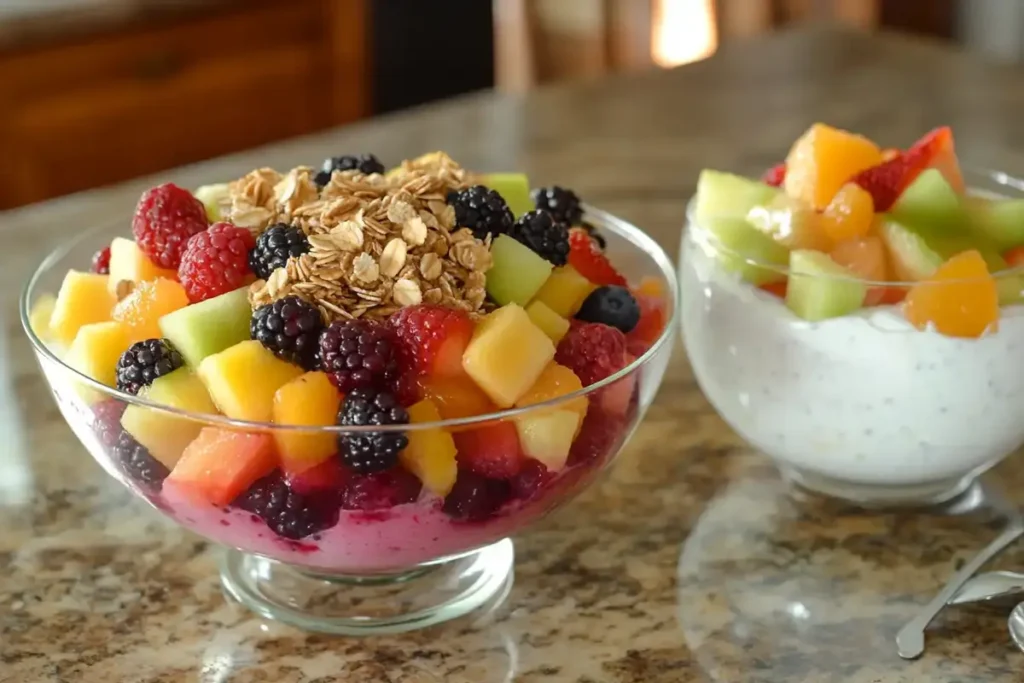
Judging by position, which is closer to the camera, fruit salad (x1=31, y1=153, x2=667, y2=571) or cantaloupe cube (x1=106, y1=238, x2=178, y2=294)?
fruit salad (x1=31, y1=153, x2=667, y2=571)

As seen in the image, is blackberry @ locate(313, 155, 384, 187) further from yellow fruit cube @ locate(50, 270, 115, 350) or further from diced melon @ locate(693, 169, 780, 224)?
diced melon @ locate(693, 169, 780, 224)

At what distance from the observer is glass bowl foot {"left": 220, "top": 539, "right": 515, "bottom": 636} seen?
106 centimetres

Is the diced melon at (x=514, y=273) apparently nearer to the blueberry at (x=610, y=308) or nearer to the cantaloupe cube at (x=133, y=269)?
the blueberry at (x=610, y=308)

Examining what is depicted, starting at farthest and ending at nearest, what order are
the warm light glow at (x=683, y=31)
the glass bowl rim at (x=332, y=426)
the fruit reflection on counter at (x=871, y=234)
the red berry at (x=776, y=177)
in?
1. the warm light glow at (x=683, y=31)
2. the red berry at (x=776, y=177)
3. the fruit reflection on counter at (x=871, y=234)
4. the glass bowl rim at (x=332, y=426)

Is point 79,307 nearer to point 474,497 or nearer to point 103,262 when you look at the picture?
point 103,262

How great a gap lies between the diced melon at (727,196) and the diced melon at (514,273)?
9.9 inches

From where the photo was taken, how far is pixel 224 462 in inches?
35.9

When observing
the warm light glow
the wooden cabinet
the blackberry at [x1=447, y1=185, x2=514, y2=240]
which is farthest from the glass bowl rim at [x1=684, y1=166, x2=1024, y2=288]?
the warm light glow

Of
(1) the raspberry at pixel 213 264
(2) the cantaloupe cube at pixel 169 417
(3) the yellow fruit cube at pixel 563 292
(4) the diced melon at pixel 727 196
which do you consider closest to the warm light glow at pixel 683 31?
(4) the diced melon at pixel 727 196

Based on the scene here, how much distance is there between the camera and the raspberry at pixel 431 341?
3.09ft

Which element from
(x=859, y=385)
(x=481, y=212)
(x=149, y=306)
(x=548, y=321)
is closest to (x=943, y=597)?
(x=859, y=385)

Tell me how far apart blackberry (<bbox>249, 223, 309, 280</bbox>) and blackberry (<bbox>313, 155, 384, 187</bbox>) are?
0.47 ft

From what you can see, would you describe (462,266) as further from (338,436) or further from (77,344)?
(77,344)

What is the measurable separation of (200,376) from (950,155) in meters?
0.80
